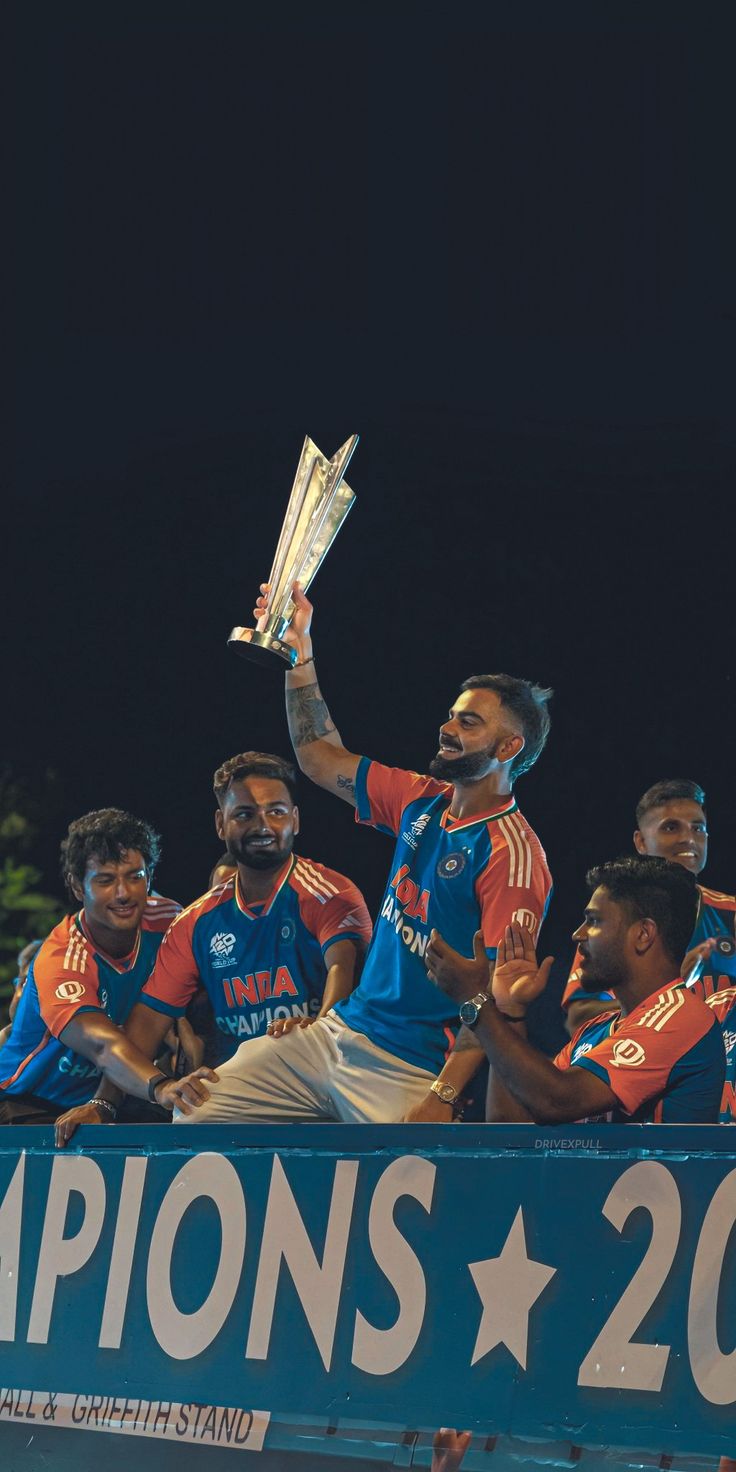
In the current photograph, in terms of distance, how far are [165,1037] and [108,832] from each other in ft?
2.55

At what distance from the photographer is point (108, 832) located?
6.36m

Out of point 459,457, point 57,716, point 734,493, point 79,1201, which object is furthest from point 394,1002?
point 57,716

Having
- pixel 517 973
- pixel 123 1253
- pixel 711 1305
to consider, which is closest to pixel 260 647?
pixel 517 973

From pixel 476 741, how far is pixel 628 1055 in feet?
5.18

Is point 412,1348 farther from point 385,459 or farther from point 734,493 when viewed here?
point 385,459

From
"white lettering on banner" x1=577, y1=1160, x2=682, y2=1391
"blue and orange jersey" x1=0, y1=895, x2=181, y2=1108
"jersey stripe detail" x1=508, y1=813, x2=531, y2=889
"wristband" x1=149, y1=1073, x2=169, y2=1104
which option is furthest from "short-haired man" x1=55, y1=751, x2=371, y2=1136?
"white lettering on banner" x1=577, y1=1160, x2=682, y2=1391

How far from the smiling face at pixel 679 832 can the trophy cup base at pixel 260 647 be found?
1.59 meters

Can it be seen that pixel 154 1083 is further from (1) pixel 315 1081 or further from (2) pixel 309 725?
(2) pixel 309 725

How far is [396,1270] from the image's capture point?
4.05 meters

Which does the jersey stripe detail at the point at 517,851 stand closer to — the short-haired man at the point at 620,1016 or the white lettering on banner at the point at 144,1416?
the short-haired man at the point at 620,1016

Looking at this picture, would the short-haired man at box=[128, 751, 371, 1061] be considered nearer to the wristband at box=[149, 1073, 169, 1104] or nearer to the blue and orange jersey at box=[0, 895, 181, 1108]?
the blue and orange jersey at box=[0, 895, 181, 1108]

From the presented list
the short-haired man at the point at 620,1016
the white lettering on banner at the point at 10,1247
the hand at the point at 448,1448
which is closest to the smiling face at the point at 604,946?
the short-haired man at the point at 620,1016

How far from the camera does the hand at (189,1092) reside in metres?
5.32

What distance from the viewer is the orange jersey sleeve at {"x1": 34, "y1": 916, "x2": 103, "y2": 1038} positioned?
594 cm
